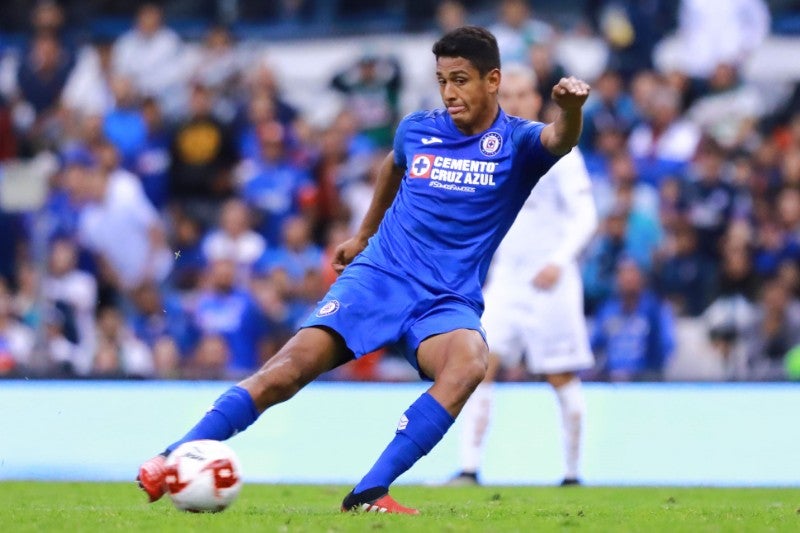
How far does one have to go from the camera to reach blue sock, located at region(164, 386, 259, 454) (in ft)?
21.1

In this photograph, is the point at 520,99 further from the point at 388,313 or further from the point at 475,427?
the point at 388,313

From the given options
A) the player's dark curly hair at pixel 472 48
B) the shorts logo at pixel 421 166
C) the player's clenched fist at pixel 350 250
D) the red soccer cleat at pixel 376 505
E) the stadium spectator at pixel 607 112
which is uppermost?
the player's dark curly hair at pixel 472 48

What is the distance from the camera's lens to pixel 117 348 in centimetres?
1412

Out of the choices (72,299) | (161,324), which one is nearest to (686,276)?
(161,324)

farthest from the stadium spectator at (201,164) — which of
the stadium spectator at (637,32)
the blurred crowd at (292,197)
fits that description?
the stadium spectator at (637,32)

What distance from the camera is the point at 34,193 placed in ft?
45.5

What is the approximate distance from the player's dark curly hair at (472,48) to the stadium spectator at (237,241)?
775 cm

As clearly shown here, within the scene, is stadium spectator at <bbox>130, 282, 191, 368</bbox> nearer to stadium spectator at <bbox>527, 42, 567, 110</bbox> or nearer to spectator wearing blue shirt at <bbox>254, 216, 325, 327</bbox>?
spectator wearing blue shirt at <bbox>254, 216, 325, 327</bbox>

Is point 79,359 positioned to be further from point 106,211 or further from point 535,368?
point 535,368

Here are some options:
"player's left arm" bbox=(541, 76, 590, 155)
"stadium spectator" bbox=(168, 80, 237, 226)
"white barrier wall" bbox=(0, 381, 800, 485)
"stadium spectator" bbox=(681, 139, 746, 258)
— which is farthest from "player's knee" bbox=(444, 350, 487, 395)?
"stadium spectator" bbox=(168, 80, 237, 226)

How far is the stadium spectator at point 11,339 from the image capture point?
45.6 ft

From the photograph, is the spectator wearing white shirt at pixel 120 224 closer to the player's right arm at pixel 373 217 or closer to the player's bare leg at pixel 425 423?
the player's right arm at pixel 373 217

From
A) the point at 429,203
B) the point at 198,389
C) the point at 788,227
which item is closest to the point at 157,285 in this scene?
the point at 198,389

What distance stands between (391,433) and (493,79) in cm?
467
